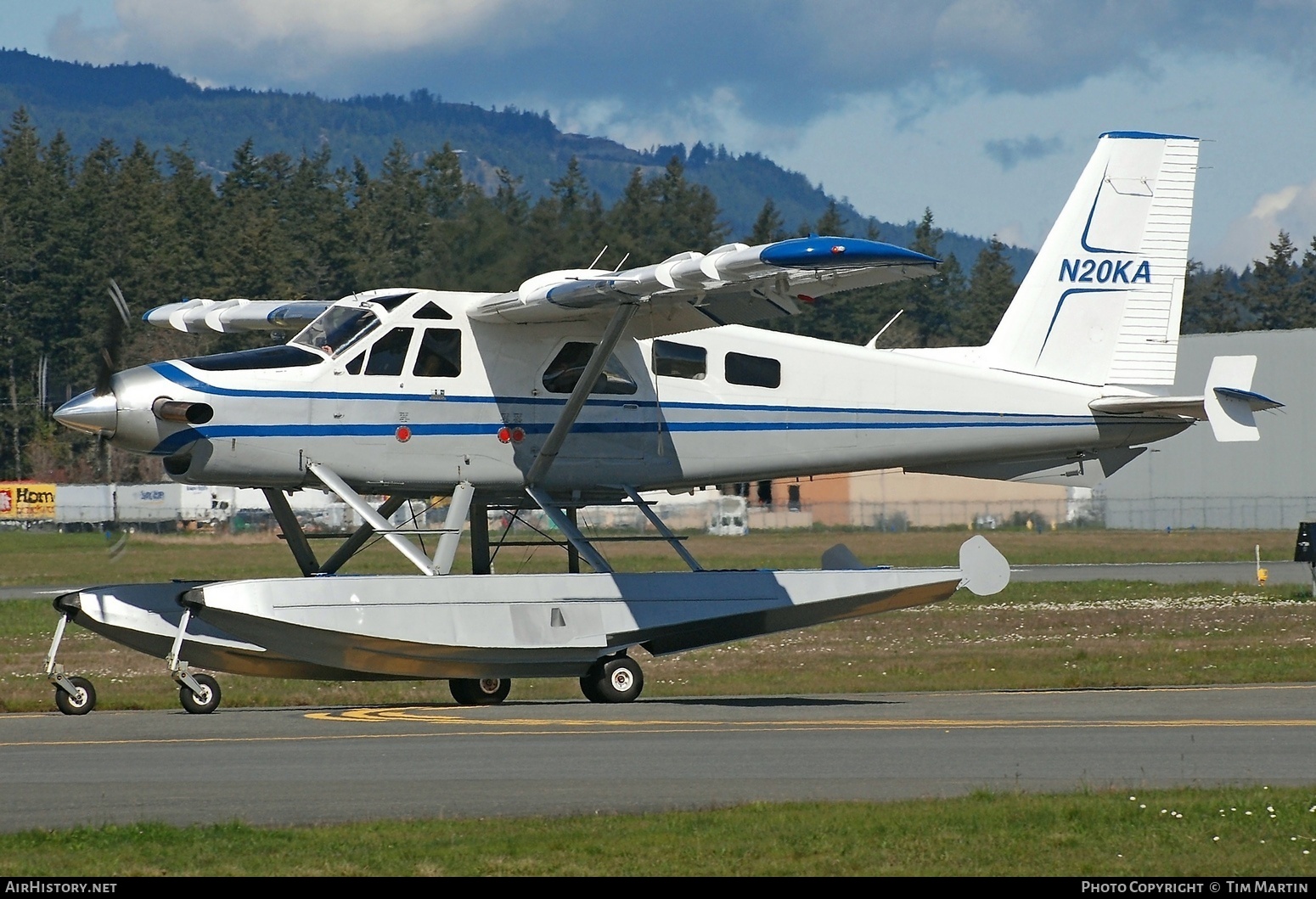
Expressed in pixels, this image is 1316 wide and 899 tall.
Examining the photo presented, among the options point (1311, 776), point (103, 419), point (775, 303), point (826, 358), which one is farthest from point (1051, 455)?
point (103, 419)

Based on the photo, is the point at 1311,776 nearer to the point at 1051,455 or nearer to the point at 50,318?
the point at 1051,455

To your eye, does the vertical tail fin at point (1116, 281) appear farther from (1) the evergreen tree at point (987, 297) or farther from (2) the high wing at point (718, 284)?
(1) the evergreen tree at point (987, 297)

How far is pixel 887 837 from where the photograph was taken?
838 cm

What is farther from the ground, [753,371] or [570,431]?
[753,371]

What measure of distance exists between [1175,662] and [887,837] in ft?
41.8

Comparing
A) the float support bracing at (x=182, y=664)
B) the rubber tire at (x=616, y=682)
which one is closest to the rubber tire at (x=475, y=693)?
the rubber tire at (x=616, y=682)

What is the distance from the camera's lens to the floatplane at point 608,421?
→ 1518cm

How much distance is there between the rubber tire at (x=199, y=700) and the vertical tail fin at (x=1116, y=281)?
9251mm

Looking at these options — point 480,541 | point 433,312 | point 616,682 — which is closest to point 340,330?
point 433,312

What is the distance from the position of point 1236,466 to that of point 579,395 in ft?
164

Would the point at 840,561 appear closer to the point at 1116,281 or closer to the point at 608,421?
the point at 608,421

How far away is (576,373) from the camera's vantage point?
56.6 ft

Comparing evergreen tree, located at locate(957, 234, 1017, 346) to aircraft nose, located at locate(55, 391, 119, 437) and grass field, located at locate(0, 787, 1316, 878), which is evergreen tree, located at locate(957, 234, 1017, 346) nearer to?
aircraft nose, located at locate(55, 391, 119, 437)

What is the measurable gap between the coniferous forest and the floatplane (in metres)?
18.9
